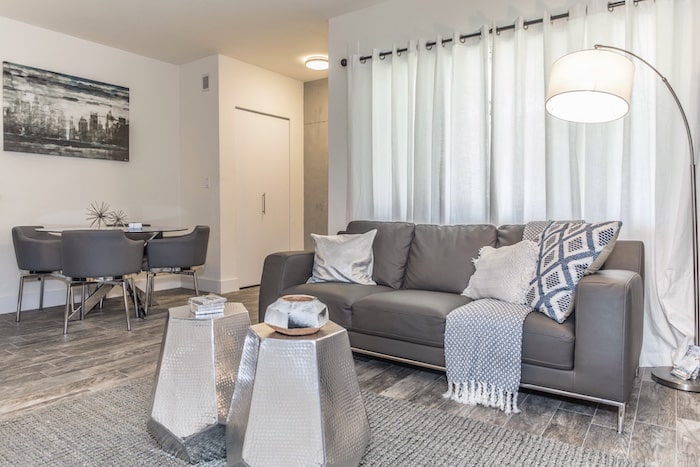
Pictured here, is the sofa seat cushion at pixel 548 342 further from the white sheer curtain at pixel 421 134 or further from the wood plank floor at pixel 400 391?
the white sheer curtain at pixel 421 134

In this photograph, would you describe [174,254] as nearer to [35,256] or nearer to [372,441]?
[35,256]

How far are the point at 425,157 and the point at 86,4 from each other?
3045 mm

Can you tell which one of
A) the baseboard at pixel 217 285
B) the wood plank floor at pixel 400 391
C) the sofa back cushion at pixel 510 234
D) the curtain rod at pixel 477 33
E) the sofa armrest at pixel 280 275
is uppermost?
the curtain rod at pixel 477 33

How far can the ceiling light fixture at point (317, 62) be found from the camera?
16.9 ft

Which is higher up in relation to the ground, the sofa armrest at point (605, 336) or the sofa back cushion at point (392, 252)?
the sofa back cushion at point (392, 252)

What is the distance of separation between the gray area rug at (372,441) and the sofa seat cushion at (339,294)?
25.8 inches

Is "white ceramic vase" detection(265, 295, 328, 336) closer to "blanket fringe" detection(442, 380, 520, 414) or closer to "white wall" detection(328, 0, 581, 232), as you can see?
"blanket fringe" detection(442, 380, 520, 414)

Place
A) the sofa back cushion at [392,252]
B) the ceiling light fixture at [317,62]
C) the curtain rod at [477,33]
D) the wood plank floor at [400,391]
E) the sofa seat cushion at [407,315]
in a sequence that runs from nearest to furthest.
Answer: the wood plank floor at [400,391], the sofa seat cushion at [407,315], the curtain rod at [477,33], the sofa back cushion at [392,252], the ceiling light fixture at [317,62]

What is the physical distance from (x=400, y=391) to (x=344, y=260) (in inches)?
39.8

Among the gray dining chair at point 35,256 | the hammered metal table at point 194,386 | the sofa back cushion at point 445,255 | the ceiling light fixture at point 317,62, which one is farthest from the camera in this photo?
the ceiling light fixture at point 317,62

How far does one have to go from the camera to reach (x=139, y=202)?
5.18m

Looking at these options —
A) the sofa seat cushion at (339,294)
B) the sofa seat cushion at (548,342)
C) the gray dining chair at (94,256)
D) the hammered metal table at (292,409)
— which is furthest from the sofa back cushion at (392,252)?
the gray dining chair at (94,256)

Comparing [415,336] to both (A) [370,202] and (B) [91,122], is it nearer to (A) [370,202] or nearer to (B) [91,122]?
(A) [370,202]

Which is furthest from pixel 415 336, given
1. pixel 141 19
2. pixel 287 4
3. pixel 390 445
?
pixel 141 19
